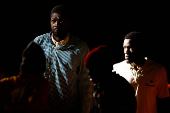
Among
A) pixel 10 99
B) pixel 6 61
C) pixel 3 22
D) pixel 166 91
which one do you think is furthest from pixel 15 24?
pixel 166 91

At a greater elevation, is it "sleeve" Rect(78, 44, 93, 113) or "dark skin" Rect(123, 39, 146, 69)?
"dark skin" Rect(123, 39, 146, 69)

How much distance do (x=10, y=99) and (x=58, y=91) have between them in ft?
2.80

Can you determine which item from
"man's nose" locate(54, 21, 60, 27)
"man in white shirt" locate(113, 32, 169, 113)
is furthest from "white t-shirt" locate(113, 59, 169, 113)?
"man's nose" locate(54, 21, 60, 27)

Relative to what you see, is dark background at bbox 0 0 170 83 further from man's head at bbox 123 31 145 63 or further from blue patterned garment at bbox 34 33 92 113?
man's head at bbox 123 31 145 63

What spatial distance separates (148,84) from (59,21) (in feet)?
4.01

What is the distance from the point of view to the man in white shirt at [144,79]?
246 centimetres

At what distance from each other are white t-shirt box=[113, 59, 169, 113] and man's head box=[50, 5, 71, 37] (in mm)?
880

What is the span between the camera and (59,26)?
2.68 m

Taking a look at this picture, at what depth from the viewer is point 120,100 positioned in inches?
68.1

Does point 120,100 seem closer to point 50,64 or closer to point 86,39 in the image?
point 50,64

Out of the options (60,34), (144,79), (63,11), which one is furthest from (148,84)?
(63,11)

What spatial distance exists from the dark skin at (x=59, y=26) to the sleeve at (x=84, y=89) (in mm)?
410

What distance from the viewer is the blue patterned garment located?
2.60 m

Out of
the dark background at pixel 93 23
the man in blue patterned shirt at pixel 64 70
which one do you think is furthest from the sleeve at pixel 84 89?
the dark background at pixel 93 23
